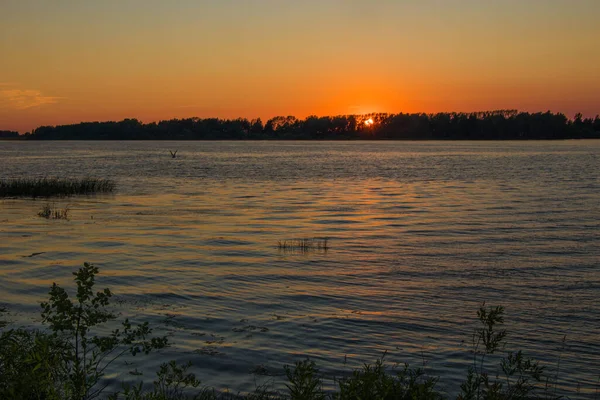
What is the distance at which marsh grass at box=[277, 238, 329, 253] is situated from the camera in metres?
21.9

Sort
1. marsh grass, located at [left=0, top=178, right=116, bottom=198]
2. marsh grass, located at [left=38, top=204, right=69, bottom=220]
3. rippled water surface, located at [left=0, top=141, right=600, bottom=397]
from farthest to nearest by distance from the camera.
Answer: marsh grass, located at [left=0, top=178, right=116, bottom=198]
marsh grass, located at [left=38, top=204, right=69, bottom=220]
rippled water surface, located at [left=0, top=141, right=600, bottom=397]

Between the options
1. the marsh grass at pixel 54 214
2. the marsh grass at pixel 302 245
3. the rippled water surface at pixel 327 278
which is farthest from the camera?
the marsh grass at pixel 54 214

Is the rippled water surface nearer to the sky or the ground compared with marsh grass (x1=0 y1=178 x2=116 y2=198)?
nearer to the ground

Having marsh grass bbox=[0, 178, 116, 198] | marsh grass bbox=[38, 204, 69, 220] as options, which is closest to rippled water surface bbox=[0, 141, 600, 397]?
marsh grass bbox=[38, 204, 69, 220]

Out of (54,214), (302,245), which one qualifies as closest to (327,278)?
(302,245)

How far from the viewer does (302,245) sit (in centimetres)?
2231

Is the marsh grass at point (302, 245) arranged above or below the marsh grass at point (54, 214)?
below

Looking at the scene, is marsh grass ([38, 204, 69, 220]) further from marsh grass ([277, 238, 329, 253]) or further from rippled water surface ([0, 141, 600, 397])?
marsh grass ([277, 238, 329, 253])

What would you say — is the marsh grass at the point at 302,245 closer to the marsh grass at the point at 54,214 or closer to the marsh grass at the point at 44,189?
the marsh grass at the point at 54,214

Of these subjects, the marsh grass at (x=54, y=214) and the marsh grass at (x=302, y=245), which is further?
the marsh grass at (x=54, y=214)

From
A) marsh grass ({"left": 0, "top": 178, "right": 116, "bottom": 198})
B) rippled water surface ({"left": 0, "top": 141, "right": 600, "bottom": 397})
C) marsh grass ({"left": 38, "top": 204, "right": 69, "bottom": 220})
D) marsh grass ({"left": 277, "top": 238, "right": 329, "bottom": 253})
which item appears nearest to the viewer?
rippled water surface ({"left": 0, "top": 141, "right": 600, "bottom": 397})

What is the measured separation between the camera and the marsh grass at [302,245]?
21938mm

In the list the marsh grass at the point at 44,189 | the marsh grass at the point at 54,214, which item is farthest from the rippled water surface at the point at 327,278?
the marsh grass at the point at 44,189

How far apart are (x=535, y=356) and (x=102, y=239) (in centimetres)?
1847
